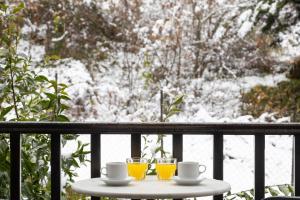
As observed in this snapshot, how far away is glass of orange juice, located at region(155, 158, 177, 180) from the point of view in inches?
80.3

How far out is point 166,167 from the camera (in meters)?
2.04

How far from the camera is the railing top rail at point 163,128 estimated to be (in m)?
2.17

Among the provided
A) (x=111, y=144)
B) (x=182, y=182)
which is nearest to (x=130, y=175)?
(x=182, y=182)

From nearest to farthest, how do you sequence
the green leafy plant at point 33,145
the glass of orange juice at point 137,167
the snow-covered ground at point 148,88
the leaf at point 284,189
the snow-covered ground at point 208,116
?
1. the glass of orange juice at point 137,167
2. the leaf at point 284,189
3. the green leafy plant at point 33,145
4. the snow-covered ground at point 208,116
5. the snow-covered ground at point 148,88

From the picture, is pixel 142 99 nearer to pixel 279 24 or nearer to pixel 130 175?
pixel 279 24

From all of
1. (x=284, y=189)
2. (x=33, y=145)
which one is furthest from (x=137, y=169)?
(x=33, y=145)

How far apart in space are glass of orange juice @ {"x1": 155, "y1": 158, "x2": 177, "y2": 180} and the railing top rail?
0.16 m

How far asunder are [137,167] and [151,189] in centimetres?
21

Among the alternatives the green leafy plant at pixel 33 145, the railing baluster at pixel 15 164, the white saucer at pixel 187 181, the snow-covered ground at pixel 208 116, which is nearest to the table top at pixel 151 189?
the white saucer at pixel 187 181

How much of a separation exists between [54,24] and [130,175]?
543 cm

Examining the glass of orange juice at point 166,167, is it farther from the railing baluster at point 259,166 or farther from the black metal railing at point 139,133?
the railing baluster at point 259,166

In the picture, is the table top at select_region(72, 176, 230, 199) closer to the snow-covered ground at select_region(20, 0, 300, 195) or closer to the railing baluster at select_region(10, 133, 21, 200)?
the railing baluster at select_region(10, 133, 21, 200)

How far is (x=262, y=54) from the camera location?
7164mm

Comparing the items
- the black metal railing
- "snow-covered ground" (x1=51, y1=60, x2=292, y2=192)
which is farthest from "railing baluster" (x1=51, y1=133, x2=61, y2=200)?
"snow-covered ground" (x1=51, y1=60, x2=292, y2=192)
